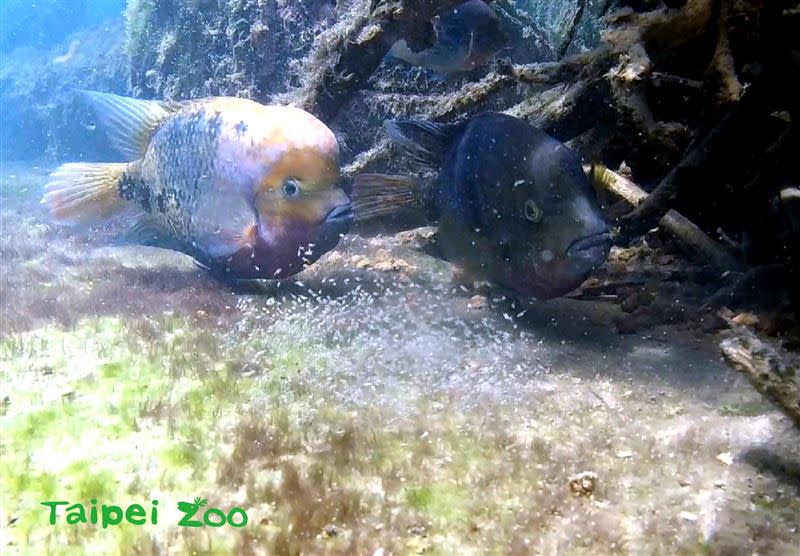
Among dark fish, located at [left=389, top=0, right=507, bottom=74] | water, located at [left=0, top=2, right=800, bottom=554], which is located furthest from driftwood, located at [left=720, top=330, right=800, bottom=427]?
dark fish, located at [left=389, top=0, right=507, bottom=74]

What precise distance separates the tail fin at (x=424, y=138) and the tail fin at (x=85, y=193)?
2.95m

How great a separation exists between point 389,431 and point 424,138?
2829mm

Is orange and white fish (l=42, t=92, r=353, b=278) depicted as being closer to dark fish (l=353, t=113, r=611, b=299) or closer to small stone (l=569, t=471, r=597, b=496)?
dark fish (l=353, t=113, r=611, b=299)

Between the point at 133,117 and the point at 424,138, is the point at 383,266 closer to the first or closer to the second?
the point at 424,138

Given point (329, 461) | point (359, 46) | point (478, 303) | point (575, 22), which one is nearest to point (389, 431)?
point (329, 461)

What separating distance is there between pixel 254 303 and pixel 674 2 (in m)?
4.05

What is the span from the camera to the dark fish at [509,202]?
4055mm

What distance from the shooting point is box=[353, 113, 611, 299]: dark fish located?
4.05 m

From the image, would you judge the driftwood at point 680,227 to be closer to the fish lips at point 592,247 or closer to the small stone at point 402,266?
the fish lips at point 592,247

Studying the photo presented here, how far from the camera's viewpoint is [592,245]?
398 cm

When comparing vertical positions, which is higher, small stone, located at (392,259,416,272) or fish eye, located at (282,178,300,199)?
fish eye, located at (282,178,300,199)

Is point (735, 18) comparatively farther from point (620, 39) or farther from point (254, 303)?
point (254, 303)

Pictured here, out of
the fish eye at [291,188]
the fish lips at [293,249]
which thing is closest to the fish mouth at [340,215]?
the fish lips at [293,249]

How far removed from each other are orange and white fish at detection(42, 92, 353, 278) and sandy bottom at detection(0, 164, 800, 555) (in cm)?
61
